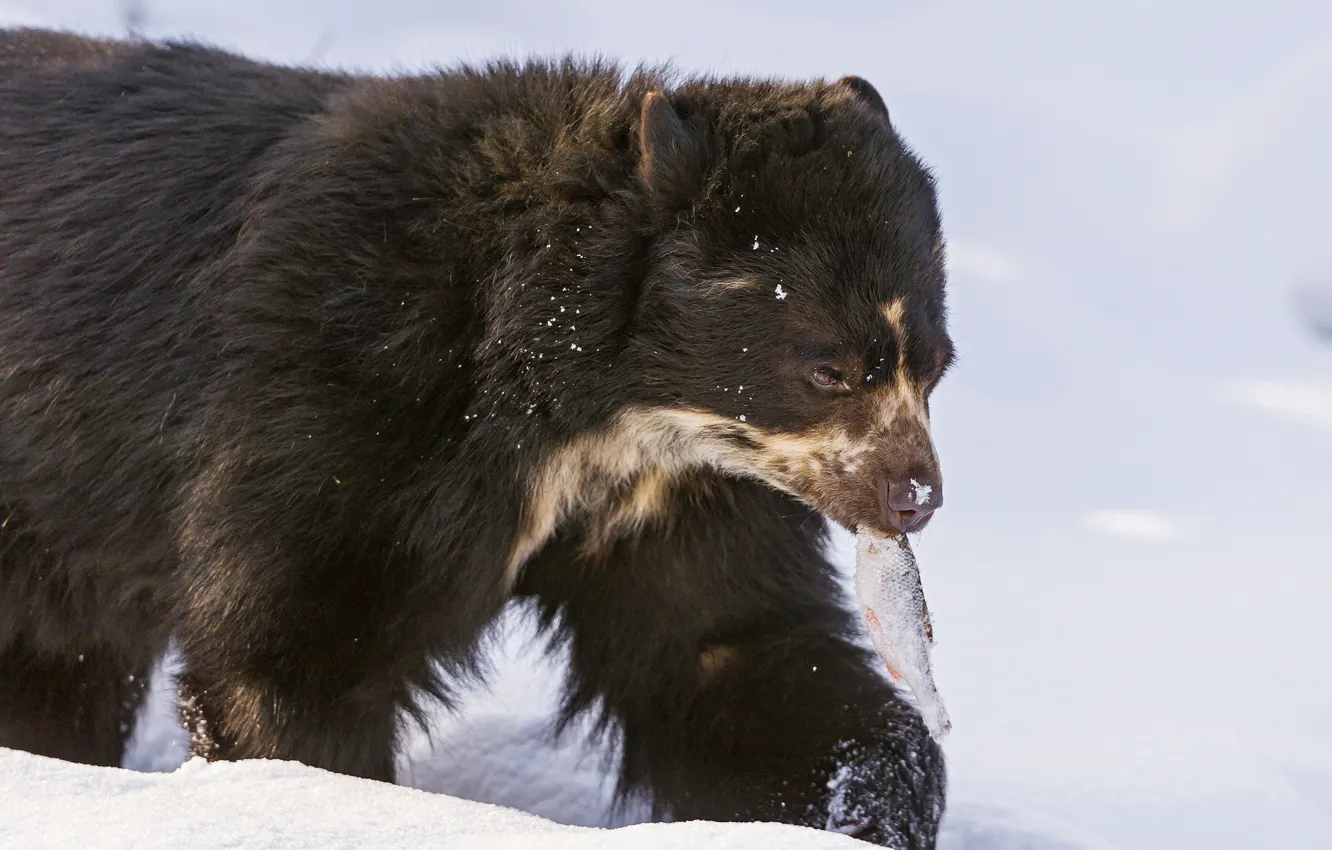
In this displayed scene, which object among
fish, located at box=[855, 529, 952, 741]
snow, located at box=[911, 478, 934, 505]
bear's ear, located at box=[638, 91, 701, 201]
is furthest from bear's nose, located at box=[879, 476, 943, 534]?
bear's ear, located at box=[638, 91, 701, 201]

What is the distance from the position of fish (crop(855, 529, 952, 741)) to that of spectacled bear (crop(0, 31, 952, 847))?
202mm

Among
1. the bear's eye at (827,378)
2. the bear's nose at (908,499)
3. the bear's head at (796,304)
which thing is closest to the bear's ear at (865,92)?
the bear's head at (796,304)

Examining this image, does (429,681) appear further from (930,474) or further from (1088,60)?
(1088,60)

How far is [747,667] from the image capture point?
15.0 feet

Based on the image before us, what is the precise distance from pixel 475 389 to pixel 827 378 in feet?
2.72

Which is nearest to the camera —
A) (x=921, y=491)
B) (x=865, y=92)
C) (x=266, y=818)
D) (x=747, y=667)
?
(x=266, y=818)

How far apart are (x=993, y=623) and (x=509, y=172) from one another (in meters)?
3.15

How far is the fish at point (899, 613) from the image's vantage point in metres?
4.11

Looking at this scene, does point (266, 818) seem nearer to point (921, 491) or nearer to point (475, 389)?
point (475, 389)

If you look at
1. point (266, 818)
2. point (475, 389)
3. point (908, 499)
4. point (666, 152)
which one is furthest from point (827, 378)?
point (266, 818)

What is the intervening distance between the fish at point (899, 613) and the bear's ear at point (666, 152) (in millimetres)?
948

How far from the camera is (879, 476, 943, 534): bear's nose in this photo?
12.7ft

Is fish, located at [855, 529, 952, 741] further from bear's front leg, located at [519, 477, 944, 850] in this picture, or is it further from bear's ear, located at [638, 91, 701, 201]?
bear's ear, located at [638, 91, 701, 201]

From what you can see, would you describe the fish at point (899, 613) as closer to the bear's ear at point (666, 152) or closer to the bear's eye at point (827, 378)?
the bear's eye at point (827, 378)
